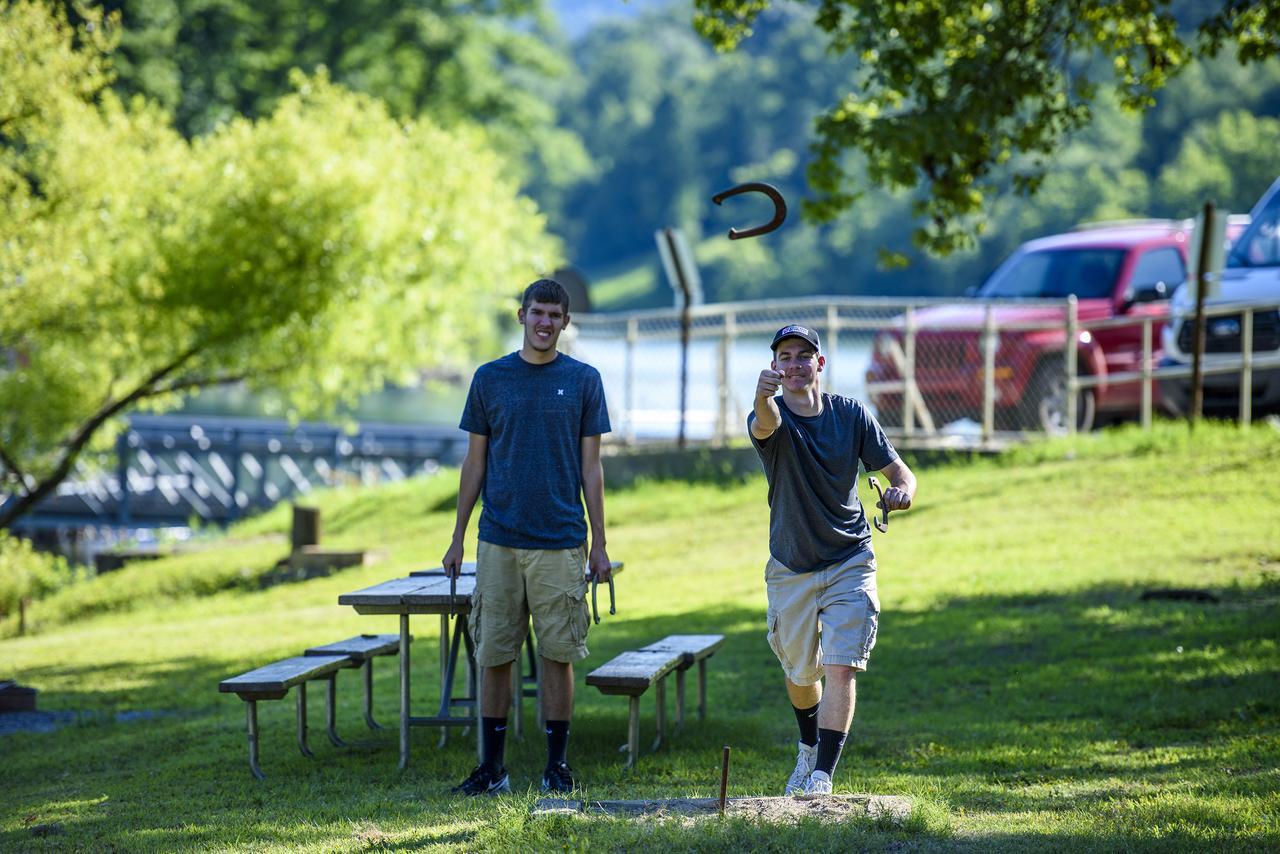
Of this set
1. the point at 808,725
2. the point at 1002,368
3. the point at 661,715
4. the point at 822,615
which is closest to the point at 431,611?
the point at 661,715

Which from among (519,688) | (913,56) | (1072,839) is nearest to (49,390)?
(913,56)

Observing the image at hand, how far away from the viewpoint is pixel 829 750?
5.98 meters

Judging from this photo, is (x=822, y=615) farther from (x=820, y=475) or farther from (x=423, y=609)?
(x=423, y=609)

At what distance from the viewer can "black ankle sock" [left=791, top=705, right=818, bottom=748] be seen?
6.52 metres

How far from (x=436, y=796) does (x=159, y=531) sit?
78.9 ft

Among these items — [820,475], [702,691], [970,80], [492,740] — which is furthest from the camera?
[970,80]

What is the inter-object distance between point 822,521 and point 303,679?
268 centimetres

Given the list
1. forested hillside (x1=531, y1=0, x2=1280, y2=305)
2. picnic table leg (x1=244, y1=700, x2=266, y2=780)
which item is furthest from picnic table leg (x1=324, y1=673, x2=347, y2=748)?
forested hillside (x1=531, y1=0, x2=1280, y2=305)

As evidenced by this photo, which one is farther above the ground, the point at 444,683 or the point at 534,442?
the point at 534,442

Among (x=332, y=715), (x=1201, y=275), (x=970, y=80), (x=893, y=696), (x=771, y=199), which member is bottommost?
(x=893, y=696)

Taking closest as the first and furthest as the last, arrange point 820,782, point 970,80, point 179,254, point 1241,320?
1. point 820,782
2. point 970,80
3. point 1241,320
4. point 179,254

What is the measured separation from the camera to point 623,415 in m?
21.7

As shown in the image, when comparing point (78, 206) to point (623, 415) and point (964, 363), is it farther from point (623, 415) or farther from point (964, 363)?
point (964, 363)

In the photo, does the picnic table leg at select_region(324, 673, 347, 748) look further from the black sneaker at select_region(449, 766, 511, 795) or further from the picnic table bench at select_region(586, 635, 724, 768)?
the black sneaker at select_region(449, 766, 511, 795)
